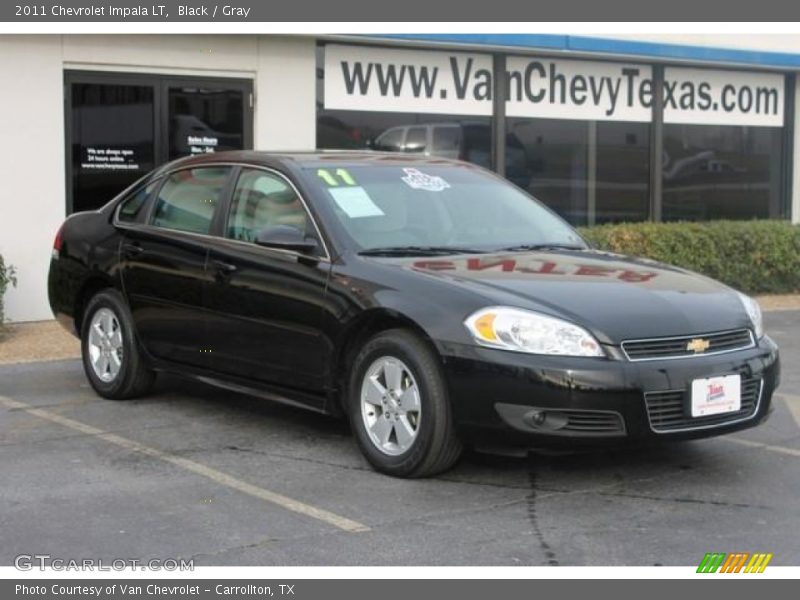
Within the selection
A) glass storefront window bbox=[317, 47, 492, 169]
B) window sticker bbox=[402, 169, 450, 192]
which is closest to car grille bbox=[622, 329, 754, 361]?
window sticker bbox=[402, 169, 450, 192]

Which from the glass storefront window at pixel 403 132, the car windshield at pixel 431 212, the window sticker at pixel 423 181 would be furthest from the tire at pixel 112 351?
the glass storefront window at pixel 403 132

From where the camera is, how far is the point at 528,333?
18.3 ft

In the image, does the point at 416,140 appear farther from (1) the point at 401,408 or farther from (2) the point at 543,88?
(1) the point at 401,408

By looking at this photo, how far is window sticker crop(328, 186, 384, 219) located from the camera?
21.8ft

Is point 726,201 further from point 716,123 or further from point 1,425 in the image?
point 1,425

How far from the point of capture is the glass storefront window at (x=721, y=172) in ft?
52.9

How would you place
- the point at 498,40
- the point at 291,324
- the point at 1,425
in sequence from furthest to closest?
the point at 498,40 < the point at 1,425 < the point at 291,324

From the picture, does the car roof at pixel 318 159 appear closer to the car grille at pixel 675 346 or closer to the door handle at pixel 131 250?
the door handle at pixel 131 250

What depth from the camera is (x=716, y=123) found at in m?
16.5

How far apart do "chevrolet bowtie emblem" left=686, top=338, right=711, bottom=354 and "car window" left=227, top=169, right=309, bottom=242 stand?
2.15m

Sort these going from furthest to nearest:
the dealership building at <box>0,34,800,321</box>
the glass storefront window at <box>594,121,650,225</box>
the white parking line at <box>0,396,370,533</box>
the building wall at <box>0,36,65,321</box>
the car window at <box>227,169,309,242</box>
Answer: the glass storefront window at <box>594,121,650,225</box>
the dealership building at <box>0,34,800,321</box>
the building wall at <box>0,36,65,321</box>
the car window at <box>227,169,309,242</box>
the white parking line at <box>0,396,370,533</box>

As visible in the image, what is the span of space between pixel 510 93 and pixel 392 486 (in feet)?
30.5

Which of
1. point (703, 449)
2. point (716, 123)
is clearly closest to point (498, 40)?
point (716, 123)

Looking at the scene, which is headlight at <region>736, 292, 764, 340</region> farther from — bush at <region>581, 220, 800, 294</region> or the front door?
the front door
